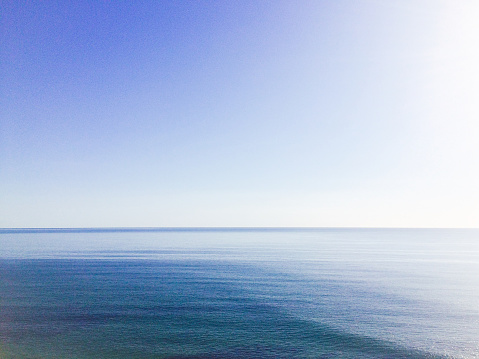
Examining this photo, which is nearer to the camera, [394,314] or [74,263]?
[394,314]

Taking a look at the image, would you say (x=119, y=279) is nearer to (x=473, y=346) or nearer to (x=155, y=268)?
(x=155, y=268)

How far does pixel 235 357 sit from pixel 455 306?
102 feet

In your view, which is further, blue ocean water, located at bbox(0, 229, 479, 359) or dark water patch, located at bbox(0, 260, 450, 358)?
blue ocean water, located at bbox(0, 229, 479, 359)

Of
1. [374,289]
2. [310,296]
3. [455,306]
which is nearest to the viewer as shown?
[455,306]

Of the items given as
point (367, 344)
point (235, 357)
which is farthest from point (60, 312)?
point (367, 344)

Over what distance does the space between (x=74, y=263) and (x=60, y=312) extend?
4868cm

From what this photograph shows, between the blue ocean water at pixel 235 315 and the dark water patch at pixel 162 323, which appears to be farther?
the blue ocean water at pixel 235 315

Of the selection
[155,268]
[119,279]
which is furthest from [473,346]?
[155,268]

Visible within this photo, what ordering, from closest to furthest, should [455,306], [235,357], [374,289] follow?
[235,357]
[455,306]
[374,289]

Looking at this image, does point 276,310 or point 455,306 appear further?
point 455,306

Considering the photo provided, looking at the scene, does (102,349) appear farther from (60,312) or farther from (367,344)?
(367,344)

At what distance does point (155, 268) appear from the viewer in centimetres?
7856

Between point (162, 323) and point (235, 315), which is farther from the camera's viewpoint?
point (235, 315)

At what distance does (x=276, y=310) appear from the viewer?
42.2 meters
